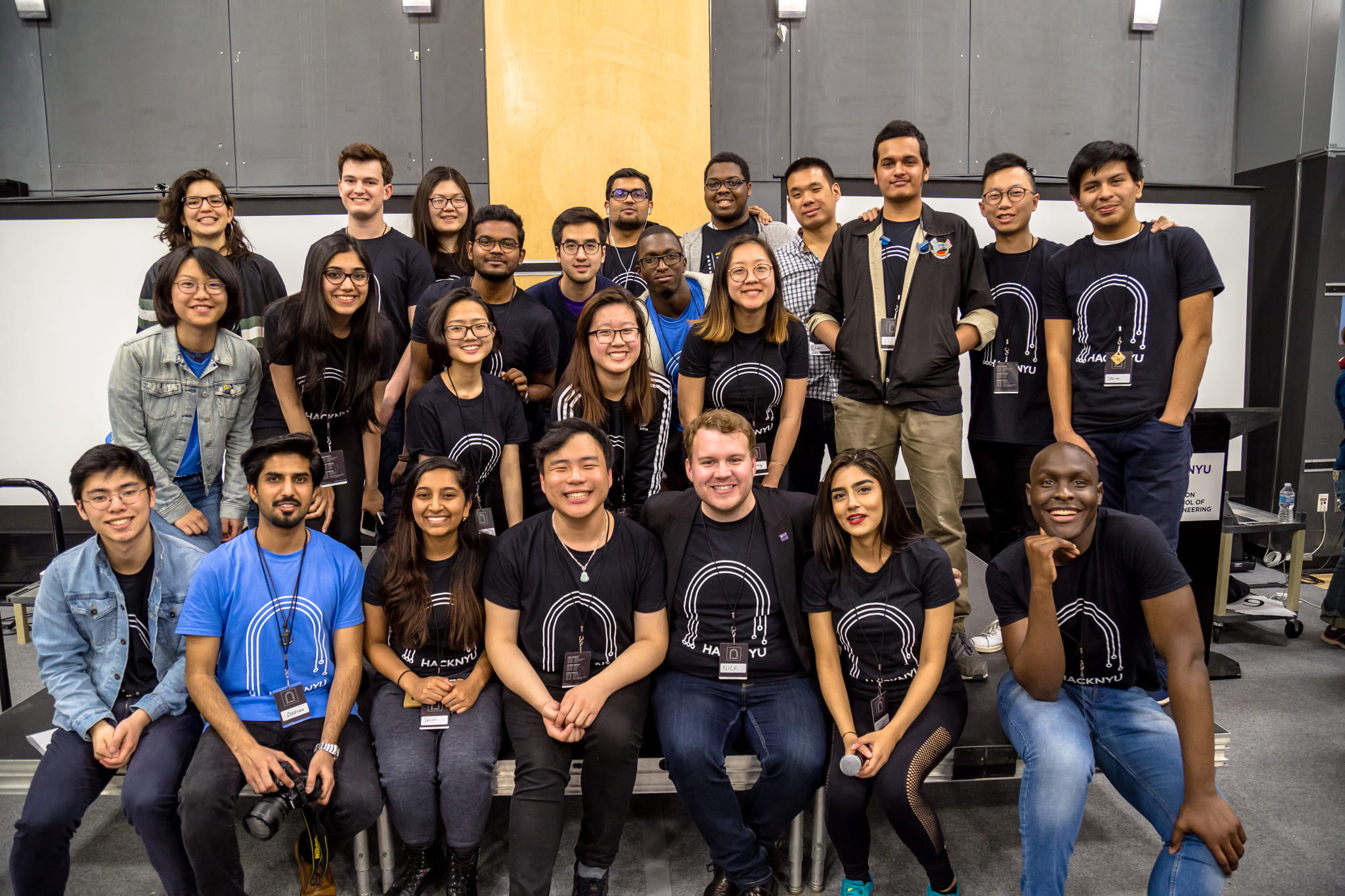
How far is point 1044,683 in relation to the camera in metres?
2.22

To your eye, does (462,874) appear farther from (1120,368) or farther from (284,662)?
(1120,368)

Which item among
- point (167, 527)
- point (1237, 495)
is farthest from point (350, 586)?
point (1237, 495)

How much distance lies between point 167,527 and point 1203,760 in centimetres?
290

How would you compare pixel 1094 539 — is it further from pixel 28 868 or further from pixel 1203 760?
pixel 28 868

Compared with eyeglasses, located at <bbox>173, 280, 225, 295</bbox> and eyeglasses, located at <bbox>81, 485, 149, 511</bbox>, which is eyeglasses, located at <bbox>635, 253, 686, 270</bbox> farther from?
eyeglasses, located at <bbox>81, 485, 149, 511</bbox>

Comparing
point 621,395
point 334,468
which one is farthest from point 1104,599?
point 334,468

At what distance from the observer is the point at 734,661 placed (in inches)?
92.5

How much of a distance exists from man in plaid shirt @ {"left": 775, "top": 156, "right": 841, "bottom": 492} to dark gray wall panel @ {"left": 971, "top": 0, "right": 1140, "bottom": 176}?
8.51 feet

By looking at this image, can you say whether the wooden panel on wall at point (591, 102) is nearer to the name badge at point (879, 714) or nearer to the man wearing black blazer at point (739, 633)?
the man wearing black blazer at point (739, 633)

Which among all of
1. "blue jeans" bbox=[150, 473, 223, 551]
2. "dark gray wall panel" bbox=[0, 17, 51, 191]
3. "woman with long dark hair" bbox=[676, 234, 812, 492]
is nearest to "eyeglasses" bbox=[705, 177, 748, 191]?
"woman with long dark hair" bbox=[676, 234, 812, 492]

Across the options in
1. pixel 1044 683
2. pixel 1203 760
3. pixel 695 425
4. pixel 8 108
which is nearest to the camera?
pixel 1203 760

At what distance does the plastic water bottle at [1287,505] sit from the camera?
420 cm

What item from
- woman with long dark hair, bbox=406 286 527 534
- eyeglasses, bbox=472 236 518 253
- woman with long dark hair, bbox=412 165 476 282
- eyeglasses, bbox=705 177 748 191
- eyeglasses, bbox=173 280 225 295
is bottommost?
woman with long dark hair, bbox=406 286 527 534

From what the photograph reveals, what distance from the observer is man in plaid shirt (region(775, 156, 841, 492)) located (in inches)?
126
